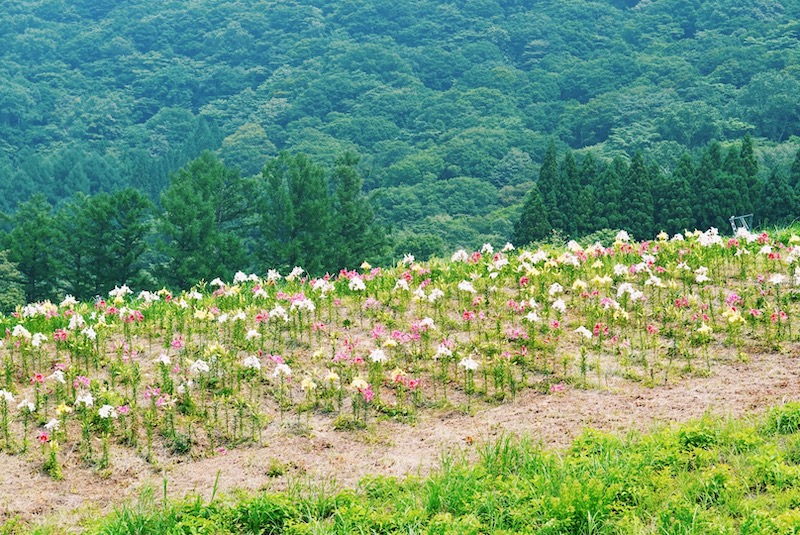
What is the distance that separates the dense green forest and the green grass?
29739 mm

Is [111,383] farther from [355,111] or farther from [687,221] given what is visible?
[355,111]

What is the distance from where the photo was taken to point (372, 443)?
666 cm

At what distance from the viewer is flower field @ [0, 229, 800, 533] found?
6.93 meters

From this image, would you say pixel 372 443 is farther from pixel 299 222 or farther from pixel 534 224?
pixel 534 224

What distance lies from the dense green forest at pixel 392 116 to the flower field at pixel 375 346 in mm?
26261

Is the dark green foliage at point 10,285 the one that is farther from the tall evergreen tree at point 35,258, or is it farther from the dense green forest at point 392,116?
the dense green forest at point 392,116

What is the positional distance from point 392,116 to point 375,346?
90.6 meters

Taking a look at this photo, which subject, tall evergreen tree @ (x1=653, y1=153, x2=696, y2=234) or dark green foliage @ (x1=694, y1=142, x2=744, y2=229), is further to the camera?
tall evergreen tree @ (x1=653, y1=153, x2=696, y2=234)

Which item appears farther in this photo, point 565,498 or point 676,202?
point 676,202

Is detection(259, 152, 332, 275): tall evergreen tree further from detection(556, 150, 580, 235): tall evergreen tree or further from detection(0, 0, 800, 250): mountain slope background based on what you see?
detection(0, 0, 800, 250): mountain slope background

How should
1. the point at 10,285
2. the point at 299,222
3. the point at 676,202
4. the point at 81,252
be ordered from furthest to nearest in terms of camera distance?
the point at 676,202 < the point at 299,222 < the point at 81,252 < the point at 10,285

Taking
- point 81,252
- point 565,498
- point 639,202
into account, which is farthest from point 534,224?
point 565,498

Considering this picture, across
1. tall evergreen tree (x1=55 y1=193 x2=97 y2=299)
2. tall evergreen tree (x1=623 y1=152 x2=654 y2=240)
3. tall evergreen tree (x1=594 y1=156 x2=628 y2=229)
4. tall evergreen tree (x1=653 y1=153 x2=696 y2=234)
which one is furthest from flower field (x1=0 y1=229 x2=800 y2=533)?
tall evergreen tree (x1=594 y1=156 x2=628 y2=229)

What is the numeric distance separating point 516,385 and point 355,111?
93751mm
